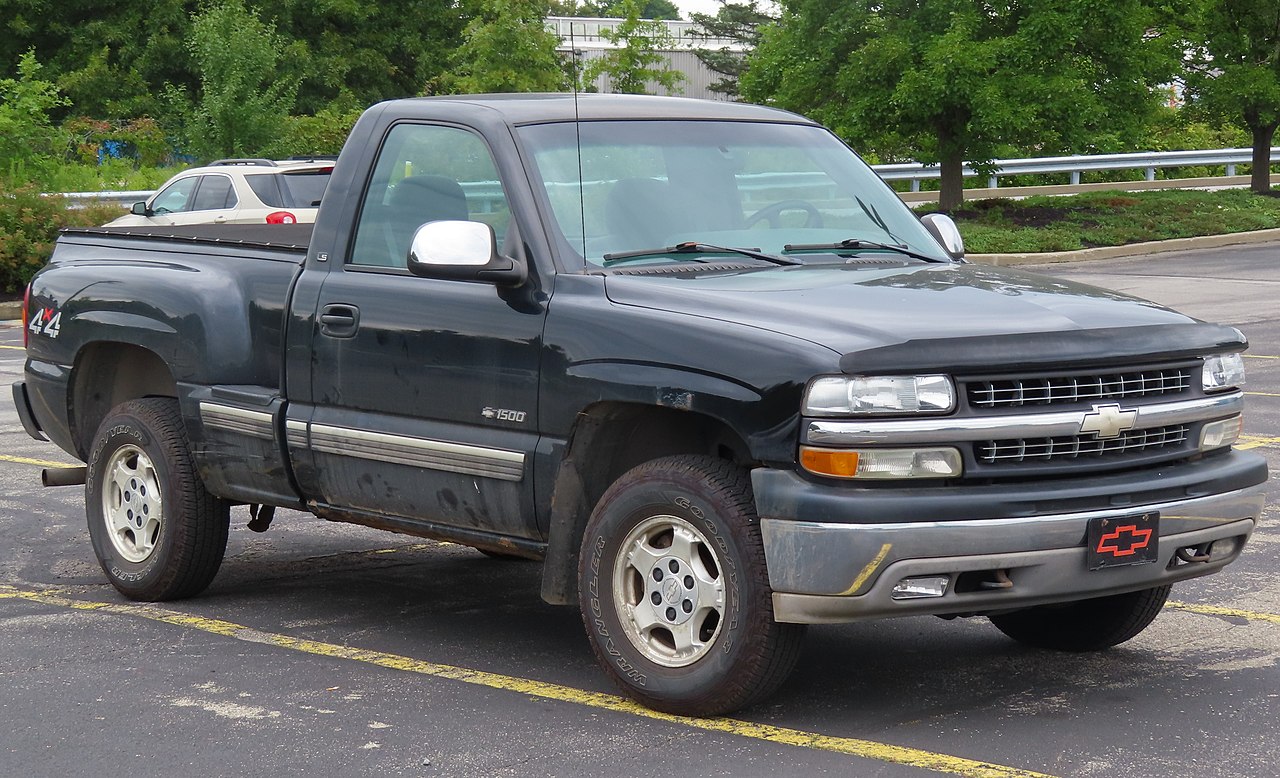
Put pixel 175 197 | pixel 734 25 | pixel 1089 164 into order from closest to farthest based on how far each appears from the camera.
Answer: pixel 175 197 → pixel 1089 164 → pixel 734 25

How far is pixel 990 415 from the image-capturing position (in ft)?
15.8

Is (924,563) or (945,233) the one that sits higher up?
(945,233)

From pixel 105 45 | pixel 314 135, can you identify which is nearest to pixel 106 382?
pixel 314 135

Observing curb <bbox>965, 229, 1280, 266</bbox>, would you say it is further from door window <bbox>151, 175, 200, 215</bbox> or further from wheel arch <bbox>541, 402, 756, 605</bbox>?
wheel arch <bbox>541, 402, 756, 605</bbox>

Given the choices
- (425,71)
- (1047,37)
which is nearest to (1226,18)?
(1047,37)

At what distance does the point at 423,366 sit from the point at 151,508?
1805mm

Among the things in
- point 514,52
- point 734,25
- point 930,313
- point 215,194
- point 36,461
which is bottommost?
point 36,461

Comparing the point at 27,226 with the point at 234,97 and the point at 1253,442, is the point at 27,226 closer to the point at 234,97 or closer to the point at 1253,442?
the point at 234,97

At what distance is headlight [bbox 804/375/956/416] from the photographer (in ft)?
15.5

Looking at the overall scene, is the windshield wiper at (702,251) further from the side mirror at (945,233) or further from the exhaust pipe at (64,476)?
the exhaust pipe at (64,476)

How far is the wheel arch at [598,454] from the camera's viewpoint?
5.43 meters

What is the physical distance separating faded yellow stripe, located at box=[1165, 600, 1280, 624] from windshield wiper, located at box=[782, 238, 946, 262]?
1.72 m

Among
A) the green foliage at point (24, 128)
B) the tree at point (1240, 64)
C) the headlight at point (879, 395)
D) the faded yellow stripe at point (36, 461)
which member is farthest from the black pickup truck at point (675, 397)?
the tree at point (1240, 64)

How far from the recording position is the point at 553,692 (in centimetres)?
556
